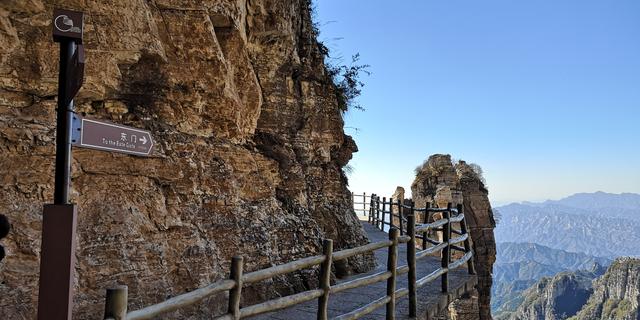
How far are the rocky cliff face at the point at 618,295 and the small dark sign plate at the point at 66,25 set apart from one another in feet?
298

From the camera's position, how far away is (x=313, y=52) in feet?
31.2

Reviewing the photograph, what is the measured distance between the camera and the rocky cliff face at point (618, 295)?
77.2 metres

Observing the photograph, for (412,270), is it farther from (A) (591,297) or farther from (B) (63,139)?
(A) (591,297)

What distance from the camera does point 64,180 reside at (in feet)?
8.57

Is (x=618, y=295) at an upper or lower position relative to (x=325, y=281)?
lower

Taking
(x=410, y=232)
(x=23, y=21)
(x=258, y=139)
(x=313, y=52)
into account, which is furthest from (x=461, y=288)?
(x=23, y=21)

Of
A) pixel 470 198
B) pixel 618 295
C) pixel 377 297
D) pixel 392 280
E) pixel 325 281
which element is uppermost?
pixel 470 198

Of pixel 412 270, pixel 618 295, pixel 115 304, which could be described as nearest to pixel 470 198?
pixel 412 270

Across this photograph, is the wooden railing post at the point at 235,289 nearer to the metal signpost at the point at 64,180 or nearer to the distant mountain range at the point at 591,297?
the metal signpost at the point at 64,180

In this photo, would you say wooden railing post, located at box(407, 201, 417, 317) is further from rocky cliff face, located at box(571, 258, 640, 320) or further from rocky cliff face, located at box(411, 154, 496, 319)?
rocky cliff face, located at box(571, 258, 640, 320)

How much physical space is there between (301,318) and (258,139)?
121 inches

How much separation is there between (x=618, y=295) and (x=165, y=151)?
104 m

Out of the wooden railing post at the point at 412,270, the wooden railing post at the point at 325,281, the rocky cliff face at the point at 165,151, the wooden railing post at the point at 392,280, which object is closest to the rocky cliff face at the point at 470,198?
the rocky cliff face at the point at 165,151

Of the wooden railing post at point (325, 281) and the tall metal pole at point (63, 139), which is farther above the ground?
the tall metal pole at point (63, 139)
